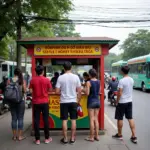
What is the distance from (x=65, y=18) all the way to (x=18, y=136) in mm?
12459

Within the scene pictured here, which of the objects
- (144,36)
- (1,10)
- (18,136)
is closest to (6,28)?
(1,10)

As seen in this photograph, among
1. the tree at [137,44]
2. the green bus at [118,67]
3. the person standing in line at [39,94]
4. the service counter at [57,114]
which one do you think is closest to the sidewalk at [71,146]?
the person standing in line at [39,94]

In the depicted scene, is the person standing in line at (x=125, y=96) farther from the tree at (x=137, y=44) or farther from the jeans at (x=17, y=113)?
the tree at (x=137, y=44)

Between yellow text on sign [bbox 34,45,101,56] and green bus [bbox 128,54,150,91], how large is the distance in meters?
13.8

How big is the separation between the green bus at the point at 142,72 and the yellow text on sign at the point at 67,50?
1381 cm

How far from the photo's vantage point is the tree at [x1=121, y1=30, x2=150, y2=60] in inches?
1919

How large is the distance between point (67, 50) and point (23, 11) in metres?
7.37

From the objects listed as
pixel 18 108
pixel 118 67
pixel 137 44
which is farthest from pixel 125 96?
pixel 137 44

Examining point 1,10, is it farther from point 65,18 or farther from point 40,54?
point 65,18

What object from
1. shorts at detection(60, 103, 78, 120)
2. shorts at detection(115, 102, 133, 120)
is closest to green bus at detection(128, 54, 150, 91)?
shorts at detection(115, 102, 133, 120)

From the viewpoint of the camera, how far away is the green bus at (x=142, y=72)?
20.1 m

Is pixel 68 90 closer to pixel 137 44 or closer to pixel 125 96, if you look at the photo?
pixel 125 96

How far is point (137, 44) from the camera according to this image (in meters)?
49.9

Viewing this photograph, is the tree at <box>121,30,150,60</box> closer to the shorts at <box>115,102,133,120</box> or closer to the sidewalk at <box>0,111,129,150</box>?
the shorts at <box>115,102,133,120</box>
